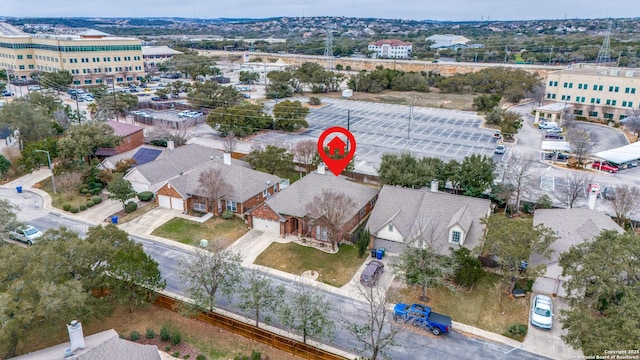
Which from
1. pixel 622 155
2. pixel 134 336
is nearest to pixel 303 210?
pixel 134 336

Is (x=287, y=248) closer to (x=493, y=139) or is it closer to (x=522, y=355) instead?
(x=522, y=355)

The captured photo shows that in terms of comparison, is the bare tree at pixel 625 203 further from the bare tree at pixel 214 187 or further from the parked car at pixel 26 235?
the parked car at pixel 26 235

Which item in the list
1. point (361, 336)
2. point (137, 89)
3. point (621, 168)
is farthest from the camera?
point (137, 89)

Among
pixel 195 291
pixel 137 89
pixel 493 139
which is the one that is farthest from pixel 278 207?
pixel 137 89

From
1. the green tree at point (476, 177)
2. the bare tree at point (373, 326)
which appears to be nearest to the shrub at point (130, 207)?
the bare tree at point (373, 326)

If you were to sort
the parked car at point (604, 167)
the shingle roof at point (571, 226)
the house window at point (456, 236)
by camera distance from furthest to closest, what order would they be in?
the parked car at point (604, 167), the house window at point (456, 236), the shingle roof at point (571, 226)
